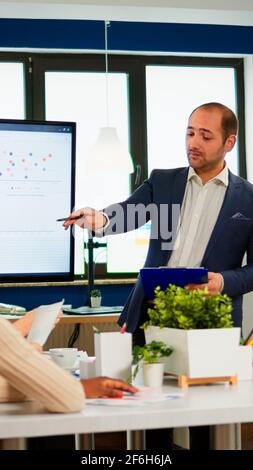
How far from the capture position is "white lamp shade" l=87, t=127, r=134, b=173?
597 centimetres

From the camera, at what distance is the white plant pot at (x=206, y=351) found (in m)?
2.07

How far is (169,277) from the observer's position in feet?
7.75

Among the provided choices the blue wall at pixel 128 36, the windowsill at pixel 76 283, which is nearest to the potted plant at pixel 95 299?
the windowsill at pixel 76 283

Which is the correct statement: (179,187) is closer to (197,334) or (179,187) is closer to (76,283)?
(197,334)

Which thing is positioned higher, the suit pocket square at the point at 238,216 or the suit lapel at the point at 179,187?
the suit lapel at the point at 179,187

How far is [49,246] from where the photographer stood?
398 centimetres

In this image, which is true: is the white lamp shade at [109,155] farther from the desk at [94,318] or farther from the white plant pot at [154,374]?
the white plant pot at [154,374]

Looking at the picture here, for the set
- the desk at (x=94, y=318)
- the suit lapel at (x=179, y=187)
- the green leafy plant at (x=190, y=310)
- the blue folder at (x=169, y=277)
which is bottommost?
the desk at (x=94, y=318)

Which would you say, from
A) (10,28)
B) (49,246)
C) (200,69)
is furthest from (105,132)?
(49,246)

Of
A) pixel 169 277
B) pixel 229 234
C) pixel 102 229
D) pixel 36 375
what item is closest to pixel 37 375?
pixel 36 375

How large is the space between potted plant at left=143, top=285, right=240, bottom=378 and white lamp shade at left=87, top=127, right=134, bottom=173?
3.81 m

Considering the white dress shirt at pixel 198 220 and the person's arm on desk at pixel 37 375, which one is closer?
the person's arm on desk at pixel 37 375

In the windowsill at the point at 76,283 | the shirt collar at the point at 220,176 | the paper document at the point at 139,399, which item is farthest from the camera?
the windowsill at the point at 76,283

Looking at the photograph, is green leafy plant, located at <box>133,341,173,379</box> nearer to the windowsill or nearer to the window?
the windowsill
